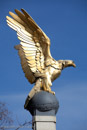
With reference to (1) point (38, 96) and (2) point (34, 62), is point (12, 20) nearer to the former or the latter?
(2) point (34, 62)

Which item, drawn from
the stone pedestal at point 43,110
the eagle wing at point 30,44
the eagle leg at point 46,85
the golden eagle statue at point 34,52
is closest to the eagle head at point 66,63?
the golden eagle statue at point 34,52

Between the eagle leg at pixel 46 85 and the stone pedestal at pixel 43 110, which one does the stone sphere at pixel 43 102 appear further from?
the eagle leg at pixel 46 85

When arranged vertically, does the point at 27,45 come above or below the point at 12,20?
below

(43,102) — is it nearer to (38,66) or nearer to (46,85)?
(46,85)

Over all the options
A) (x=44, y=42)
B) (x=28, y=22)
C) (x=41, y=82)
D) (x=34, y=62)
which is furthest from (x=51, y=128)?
(x=28, y=22)

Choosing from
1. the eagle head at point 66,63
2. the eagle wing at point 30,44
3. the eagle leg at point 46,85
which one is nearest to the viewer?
the eagle leg at point 46,85

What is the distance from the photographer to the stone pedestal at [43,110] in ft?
33.7

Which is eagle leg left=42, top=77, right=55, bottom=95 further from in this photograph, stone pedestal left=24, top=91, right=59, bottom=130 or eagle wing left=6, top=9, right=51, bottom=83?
eagle wing left=6, top=9, right=51, bottom=83

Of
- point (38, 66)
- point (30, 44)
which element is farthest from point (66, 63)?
point (30, 44)

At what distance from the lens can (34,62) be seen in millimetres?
11148

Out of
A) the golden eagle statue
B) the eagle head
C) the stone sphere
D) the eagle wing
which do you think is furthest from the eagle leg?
the eagle head

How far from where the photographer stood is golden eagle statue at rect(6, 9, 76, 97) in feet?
35.9

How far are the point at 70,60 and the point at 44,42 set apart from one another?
135 centimetres

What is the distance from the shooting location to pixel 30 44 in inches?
448
